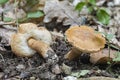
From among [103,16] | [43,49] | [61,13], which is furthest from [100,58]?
[61,13]

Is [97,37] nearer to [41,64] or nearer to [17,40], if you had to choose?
[41,64]

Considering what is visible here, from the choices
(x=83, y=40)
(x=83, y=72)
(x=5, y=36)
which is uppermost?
(x=83, y=40)

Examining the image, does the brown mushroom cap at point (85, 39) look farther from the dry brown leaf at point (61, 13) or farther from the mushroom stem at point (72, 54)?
the dry brown leaf at point (61, 13)

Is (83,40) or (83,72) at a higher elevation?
(83,40)

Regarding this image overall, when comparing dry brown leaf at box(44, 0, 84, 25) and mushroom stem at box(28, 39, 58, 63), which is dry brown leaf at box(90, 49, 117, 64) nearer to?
mushroom stem at box(28, 39, 58, 63)

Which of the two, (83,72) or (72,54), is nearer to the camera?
(83,72)

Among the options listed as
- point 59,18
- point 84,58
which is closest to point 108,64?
point 84,58

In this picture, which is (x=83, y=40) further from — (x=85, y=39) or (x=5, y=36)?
(x=5, y=36)
